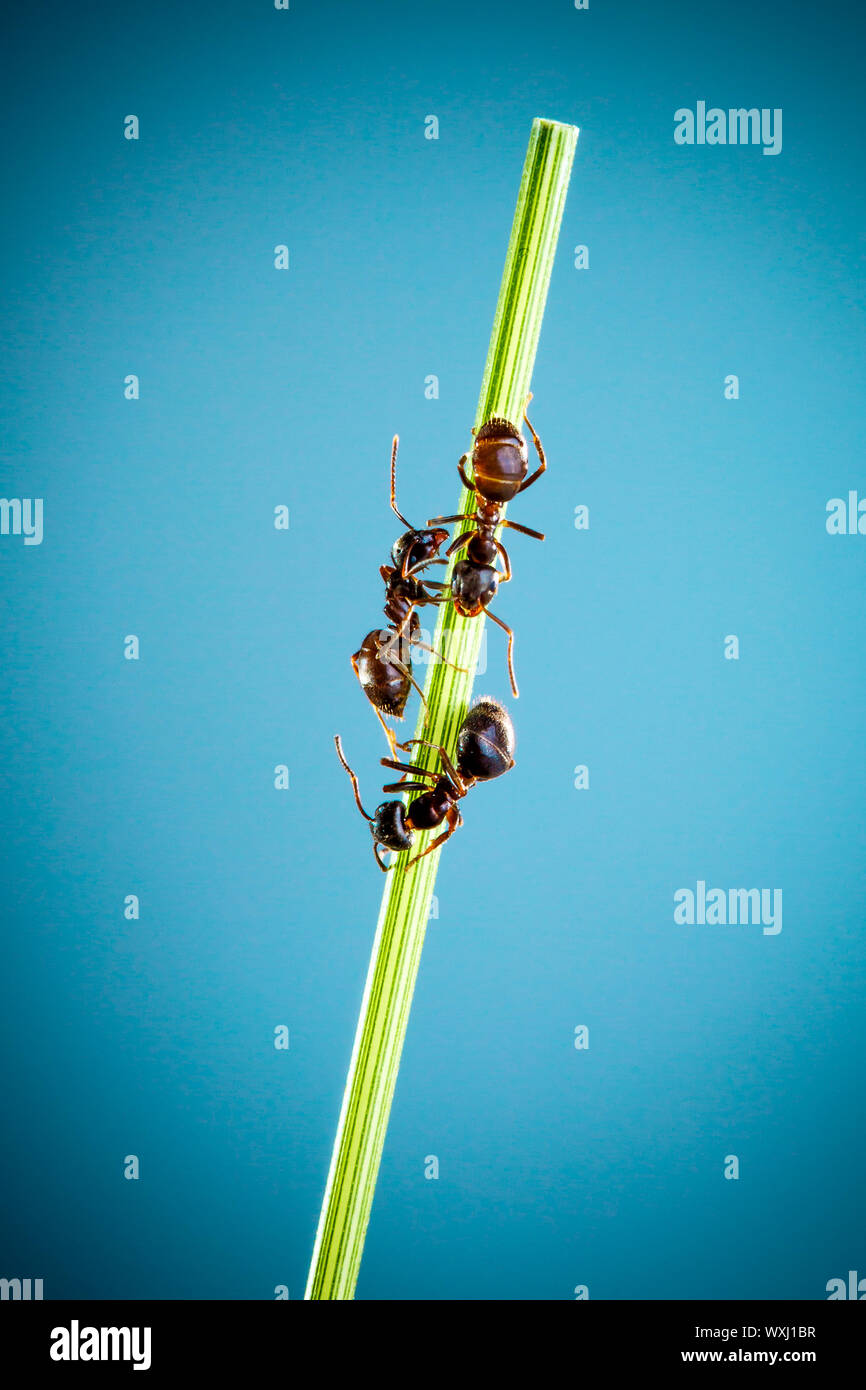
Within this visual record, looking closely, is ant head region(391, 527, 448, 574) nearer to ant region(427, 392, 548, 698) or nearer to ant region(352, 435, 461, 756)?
ant region(352, 435, 461, 756)

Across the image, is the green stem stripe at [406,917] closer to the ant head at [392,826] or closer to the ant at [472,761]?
the ant at [472,761]

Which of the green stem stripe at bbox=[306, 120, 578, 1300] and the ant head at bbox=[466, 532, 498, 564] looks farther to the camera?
the ant head at bbox=[466, 532, 498, 564]

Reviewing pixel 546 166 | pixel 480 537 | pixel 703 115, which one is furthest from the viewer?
pixel 703 115

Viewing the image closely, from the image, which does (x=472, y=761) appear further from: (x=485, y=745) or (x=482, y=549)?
(x=482, y=549)

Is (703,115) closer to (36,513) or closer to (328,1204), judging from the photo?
(36,513)

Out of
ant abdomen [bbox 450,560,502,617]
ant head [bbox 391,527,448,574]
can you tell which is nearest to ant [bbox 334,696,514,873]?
ant abdomen [bbox 450,560,502,617]

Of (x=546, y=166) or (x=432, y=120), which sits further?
(x=432, y=120)
